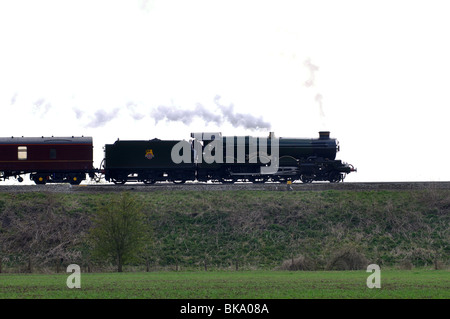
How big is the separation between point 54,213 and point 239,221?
424 inches

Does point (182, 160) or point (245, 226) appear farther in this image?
point (182, 160)

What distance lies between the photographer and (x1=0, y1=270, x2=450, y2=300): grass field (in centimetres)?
1942

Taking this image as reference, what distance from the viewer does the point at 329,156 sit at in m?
44.4

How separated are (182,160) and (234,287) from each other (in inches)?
910

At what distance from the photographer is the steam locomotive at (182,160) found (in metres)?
43.7

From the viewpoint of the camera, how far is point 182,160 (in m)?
44.1

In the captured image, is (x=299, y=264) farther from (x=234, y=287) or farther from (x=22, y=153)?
(x=22, y=153)

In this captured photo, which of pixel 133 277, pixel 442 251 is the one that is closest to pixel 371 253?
pixel 442 251

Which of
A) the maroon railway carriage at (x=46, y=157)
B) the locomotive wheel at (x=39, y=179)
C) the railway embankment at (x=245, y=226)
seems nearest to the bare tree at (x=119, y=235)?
the railway embankment at (x=245, y=226)

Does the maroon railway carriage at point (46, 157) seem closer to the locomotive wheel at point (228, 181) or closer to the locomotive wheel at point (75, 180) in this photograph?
the locomotive wheel at point (75, 180)

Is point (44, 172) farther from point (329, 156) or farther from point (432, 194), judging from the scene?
point (432, 194)

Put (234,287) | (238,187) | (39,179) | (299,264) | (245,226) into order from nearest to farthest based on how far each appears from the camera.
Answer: (234,287) < (299,264) < (245,226) < (238,187) < (39,179)

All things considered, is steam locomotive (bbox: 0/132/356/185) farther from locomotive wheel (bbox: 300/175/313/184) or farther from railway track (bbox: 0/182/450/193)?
railway track (bbox: 0/182/450/193)

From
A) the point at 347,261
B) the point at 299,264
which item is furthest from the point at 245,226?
the point at 347,261
